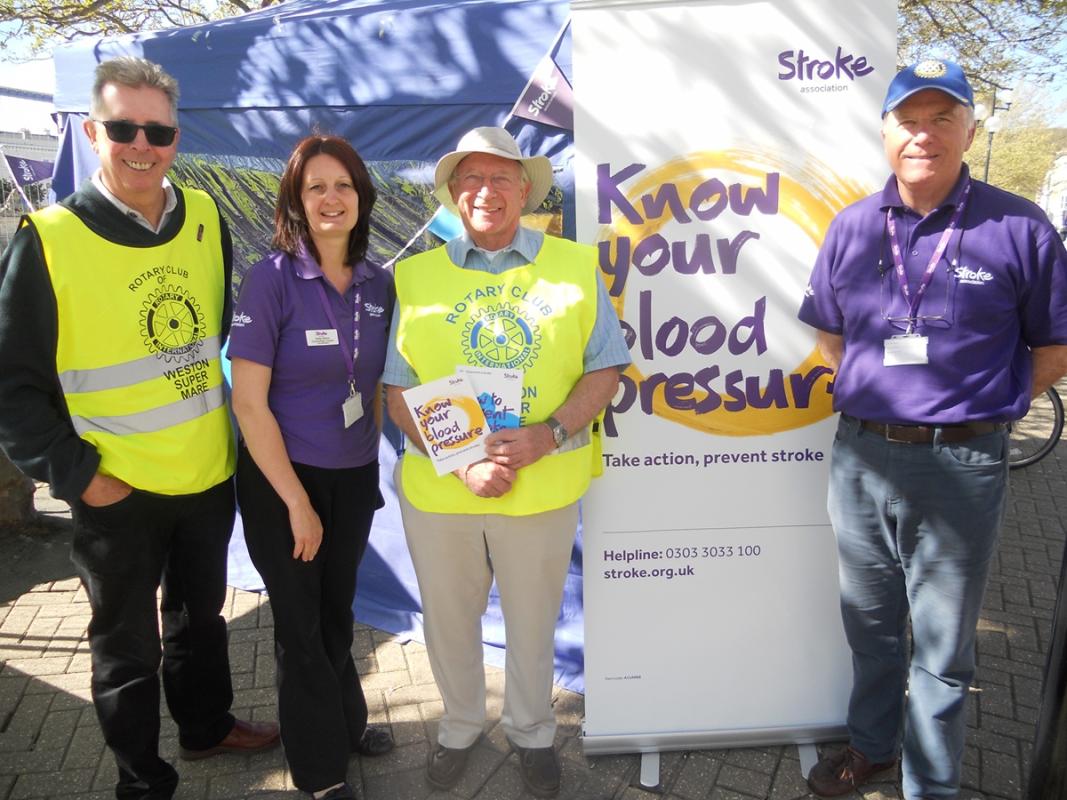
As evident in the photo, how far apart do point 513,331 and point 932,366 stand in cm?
113

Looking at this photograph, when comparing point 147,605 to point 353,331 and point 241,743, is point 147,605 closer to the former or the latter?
point 241,743

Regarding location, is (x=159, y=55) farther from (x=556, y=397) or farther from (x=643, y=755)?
(x=643, y=755)

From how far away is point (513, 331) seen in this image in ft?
7.57

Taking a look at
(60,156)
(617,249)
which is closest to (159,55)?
(60,156)

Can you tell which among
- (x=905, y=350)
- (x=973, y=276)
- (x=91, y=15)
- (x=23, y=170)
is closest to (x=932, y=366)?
(x=905, y=350)

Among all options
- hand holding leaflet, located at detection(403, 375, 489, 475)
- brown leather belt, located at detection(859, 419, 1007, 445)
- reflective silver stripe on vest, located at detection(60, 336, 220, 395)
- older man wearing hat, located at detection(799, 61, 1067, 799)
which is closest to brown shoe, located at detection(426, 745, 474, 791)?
hand holding leaflet, located at detection(403, 375, 489, 475)

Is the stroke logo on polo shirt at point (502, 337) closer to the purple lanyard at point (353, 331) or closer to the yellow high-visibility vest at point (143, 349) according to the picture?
the purple lanyard at point (353, 331)

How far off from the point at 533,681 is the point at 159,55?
306 cm

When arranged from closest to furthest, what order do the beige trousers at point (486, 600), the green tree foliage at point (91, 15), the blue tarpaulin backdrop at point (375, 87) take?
Answer: 1. the beige trousers at point (486, 600)
2. the blue tarpaulin backdrop at point (375, 87)
3. the green tree foliage at point (91, 15)

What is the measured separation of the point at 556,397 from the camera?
93.1 inches

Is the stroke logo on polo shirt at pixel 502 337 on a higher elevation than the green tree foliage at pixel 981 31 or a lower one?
lower

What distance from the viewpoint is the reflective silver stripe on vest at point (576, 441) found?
240 centimetres

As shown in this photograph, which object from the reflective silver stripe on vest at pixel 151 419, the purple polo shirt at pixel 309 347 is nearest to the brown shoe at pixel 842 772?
the purple polo shirt at pixel 309 347

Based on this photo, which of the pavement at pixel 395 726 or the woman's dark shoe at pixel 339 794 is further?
the pavement at pixel 395 726
